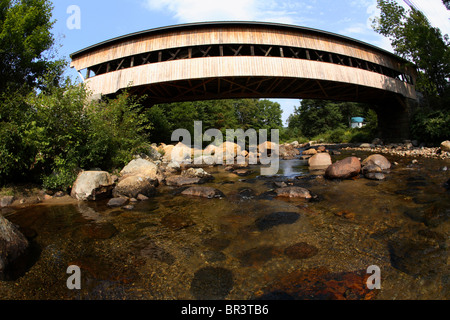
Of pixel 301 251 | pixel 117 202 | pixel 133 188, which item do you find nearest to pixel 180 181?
pixel 133 188

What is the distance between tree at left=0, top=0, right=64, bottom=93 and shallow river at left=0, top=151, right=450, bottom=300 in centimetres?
1142

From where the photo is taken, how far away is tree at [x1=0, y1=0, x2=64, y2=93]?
441 inches

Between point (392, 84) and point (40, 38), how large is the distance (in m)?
25.3

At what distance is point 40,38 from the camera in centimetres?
1281

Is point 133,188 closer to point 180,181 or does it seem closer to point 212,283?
point 180,181

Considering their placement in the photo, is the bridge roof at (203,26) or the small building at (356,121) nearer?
the bridge roof at (203,26)

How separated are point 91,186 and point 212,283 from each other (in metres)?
5.44

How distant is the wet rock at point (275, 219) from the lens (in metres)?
3.81

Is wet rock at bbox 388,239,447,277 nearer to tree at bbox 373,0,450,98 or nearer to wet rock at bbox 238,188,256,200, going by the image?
wet rock at bbox 238,188,256,200

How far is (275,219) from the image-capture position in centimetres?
407

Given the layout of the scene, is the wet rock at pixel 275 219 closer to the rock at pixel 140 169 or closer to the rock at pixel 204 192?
the rock at pixel 204 192

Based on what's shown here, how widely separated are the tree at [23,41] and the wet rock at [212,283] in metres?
13.5

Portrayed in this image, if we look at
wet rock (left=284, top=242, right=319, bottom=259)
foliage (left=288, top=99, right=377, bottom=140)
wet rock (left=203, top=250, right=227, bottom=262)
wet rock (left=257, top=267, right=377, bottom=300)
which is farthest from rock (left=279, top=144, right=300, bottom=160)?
foliage (left=288, top=99, right=377, bottom=140)

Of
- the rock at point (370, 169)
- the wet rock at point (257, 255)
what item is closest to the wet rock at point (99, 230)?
the wet rock at point (257, 255)
